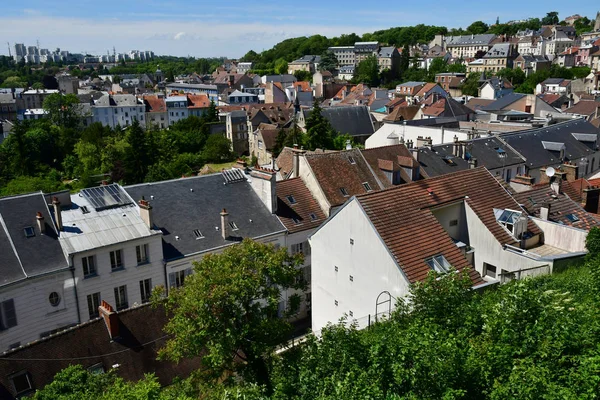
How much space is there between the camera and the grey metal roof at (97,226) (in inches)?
915

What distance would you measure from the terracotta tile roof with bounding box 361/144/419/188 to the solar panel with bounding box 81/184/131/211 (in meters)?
16.8

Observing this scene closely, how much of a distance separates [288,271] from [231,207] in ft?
48.6

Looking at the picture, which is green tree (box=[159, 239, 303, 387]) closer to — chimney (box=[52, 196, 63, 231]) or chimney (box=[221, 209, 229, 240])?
chimney (box=[52, 196, 63, 231])

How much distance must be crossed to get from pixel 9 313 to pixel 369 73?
13316 centimetres

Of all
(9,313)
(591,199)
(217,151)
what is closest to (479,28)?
(217,151)

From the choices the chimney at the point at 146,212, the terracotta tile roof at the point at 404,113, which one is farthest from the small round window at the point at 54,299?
the terracotta tile roof at the point at 404,113

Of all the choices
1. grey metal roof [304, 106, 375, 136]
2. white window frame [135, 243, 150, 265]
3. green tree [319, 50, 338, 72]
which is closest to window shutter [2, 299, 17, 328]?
white window frame [135, 243, 150, 265]

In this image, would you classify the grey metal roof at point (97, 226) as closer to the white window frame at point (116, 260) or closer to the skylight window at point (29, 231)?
the white window frame at point (116, 260)

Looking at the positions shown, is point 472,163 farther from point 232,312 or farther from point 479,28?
point 479,28

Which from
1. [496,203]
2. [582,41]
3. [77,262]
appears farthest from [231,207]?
[582,41]

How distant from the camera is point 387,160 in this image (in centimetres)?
3453

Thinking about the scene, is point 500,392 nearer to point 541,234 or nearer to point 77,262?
point 541,234

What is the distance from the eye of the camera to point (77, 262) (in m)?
22.7

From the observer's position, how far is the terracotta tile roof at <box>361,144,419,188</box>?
33.9 m
